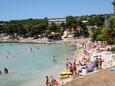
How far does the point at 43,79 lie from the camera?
31125mm

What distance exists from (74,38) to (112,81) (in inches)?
3364

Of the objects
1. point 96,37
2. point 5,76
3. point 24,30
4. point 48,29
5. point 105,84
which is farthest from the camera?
point 24,30

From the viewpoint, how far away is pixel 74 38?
105125 mm

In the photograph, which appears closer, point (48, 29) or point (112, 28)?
point (112, 28)

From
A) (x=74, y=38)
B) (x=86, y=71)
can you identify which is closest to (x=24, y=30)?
(x=74, y=38)

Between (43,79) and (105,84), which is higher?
(105,84)

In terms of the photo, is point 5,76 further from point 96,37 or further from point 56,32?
point 56,32

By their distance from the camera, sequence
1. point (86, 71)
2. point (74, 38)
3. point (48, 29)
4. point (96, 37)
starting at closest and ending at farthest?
1. point (86, 71)
2. point (96, 37)
3. point (74, 38)
4. point (48, 29)

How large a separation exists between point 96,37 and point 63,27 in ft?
140

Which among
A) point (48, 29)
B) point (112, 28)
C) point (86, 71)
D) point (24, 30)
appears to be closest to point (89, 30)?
point (48, 29)

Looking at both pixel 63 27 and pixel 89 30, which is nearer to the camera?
pixel 89 30

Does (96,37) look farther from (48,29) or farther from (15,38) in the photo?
(15,38)

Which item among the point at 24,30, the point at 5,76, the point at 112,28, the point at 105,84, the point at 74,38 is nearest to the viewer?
the point at 105,84

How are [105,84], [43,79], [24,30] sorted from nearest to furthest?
[105,84]
[43,79]
[24,30]
